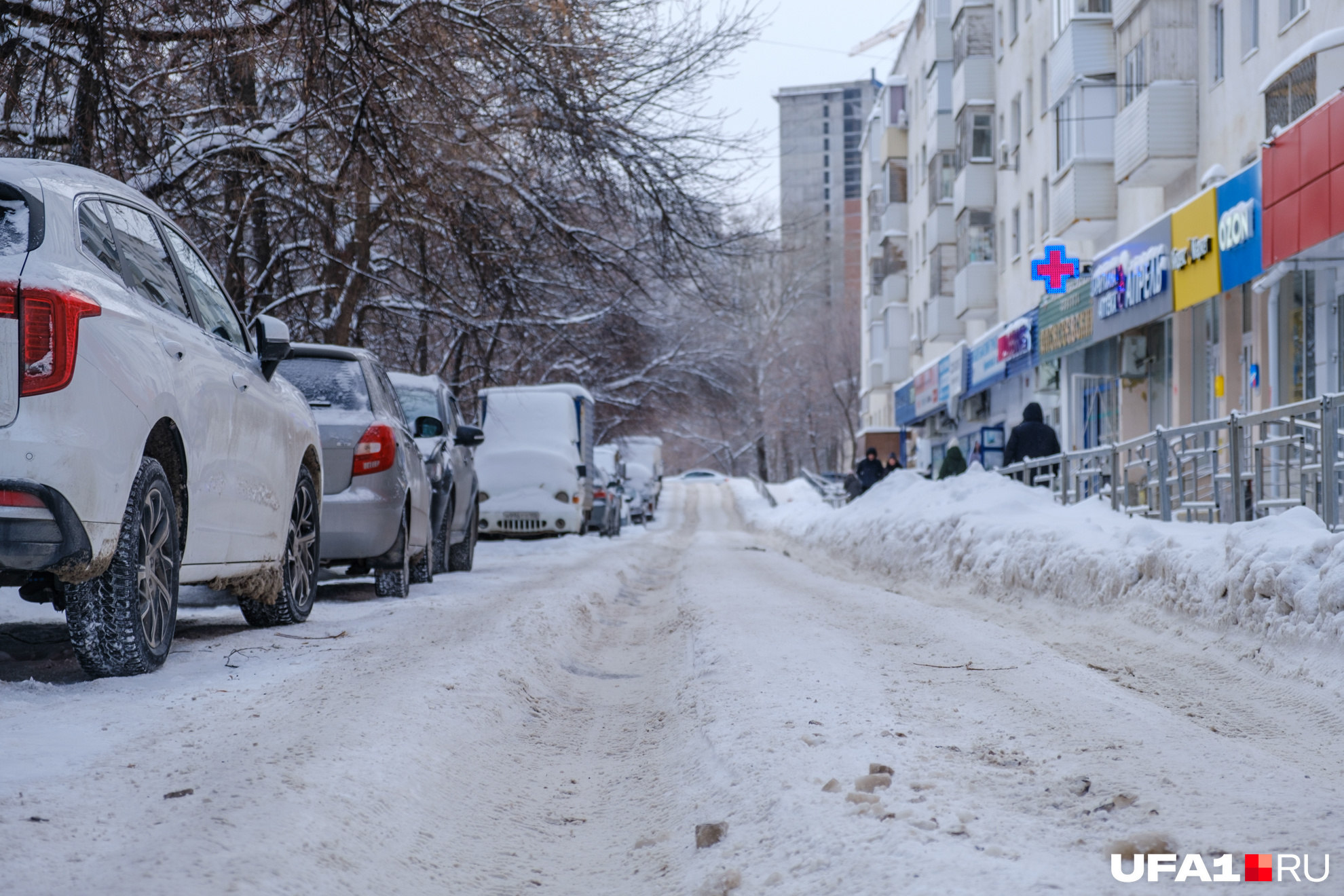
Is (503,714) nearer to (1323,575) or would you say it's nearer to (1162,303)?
(1323,575)

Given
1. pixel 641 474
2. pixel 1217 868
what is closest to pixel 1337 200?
pixel 1217 868

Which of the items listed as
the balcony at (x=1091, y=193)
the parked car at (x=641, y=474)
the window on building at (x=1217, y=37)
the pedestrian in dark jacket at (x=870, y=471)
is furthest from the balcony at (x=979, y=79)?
the parked car at (x=641, y=474)

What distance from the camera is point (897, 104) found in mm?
53375

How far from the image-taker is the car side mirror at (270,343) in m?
6.39

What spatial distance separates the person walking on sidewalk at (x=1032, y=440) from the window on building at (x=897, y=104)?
38.0 metres

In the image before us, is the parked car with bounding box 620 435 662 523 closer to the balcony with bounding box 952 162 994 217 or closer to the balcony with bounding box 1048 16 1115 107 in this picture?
the balcony with bounding box 952 162 994 217

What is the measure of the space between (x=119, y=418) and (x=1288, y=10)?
18891 mm

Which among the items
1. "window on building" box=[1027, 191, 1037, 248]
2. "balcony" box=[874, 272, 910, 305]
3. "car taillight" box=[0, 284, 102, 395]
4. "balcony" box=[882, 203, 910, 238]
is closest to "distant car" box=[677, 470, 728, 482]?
"balcony" box=[874, 272, 910, 305]

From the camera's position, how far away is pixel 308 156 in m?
13.4

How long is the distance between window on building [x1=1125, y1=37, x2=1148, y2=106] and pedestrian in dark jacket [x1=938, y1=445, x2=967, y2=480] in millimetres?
7246

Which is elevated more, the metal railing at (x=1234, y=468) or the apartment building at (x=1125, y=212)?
the apartment building at (x=1125, y=212)

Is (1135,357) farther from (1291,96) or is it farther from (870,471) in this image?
(1291,96)

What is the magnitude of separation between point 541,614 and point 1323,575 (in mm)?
4317

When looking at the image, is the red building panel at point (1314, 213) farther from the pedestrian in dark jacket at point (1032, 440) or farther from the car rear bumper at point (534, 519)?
the car rear bumper at point (534, 519)
